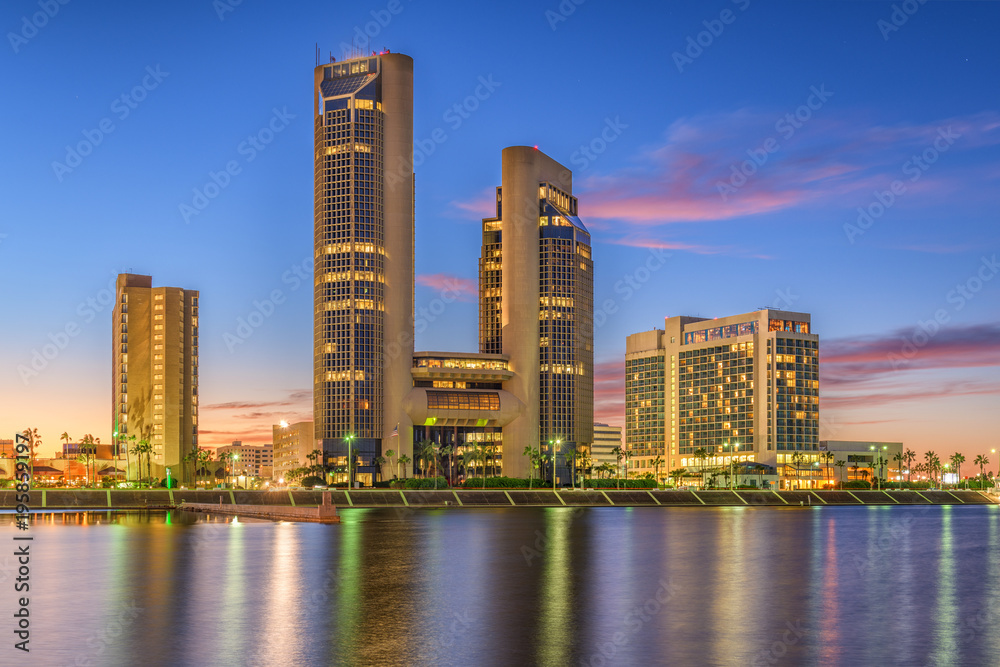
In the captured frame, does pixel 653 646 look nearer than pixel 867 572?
Yes

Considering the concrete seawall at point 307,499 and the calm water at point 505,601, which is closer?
the calm water at point 505,601

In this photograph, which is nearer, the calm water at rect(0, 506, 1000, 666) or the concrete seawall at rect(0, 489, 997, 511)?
the calm water at rect(0, 506, 1000, 666)

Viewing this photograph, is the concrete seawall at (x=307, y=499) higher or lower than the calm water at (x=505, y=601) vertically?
lower

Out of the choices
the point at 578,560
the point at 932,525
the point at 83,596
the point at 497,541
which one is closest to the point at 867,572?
the point at 578,560

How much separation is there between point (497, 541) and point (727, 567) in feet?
78.7

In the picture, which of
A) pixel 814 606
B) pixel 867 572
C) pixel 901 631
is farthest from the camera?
pixel 867 572

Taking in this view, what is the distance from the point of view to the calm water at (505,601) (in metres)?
31.5

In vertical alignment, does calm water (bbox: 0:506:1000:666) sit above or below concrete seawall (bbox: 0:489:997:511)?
above

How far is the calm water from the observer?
3153 centimetres

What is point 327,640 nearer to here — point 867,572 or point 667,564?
point 667,564

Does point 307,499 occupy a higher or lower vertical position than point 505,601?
lower

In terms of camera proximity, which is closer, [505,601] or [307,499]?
[505,601]

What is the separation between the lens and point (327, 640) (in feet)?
108

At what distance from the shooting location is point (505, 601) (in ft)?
141
